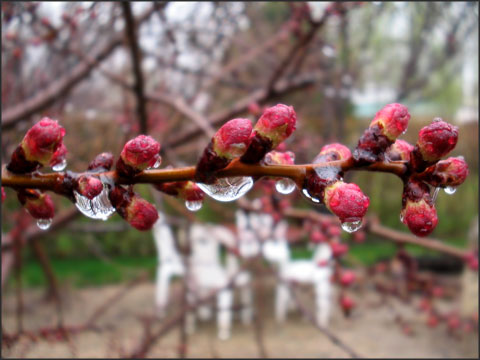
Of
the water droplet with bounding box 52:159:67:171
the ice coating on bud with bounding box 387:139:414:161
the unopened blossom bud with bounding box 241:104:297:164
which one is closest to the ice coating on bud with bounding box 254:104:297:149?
the unopened blossom bud with bounding box 241:104:297:164

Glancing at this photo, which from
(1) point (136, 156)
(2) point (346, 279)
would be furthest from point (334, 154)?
(2) point (346, 279)

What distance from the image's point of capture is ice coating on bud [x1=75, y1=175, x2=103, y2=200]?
420 mm

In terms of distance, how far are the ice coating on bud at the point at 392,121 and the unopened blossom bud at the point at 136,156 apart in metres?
0.19

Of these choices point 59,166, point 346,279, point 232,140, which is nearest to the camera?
point 232,140

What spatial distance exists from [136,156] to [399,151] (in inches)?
9.1

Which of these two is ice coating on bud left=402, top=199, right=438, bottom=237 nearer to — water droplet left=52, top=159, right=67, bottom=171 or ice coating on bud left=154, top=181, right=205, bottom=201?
ice coating on bud left=154, top=181, right=205, bottom=201

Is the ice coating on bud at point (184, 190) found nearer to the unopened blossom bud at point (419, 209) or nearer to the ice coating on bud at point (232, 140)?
the ice coating on bud at point (232, 140)

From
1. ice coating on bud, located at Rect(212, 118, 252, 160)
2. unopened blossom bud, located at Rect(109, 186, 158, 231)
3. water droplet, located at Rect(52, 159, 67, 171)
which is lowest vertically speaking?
unopened blossom bud, located at Rect(109, 186, 158, 231)

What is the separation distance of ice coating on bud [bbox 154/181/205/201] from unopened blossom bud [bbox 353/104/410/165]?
5.8 inches

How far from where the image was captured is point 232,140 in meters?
0.40

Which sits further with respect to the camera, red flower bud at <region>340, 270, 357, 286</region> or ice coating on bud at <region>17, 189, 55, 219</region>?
red flower bud at <region>340, 270, 357, 286</region>

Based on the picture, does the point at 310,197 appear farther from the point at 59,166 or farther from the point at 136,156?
the point at 59,166

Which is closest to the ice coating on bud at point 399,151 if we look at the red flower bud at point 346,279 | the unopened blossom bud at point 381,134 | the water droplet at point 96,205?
the unopened blossom bud at point 381,134

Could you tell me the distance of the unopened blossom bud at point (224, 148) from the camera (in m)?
0.40
